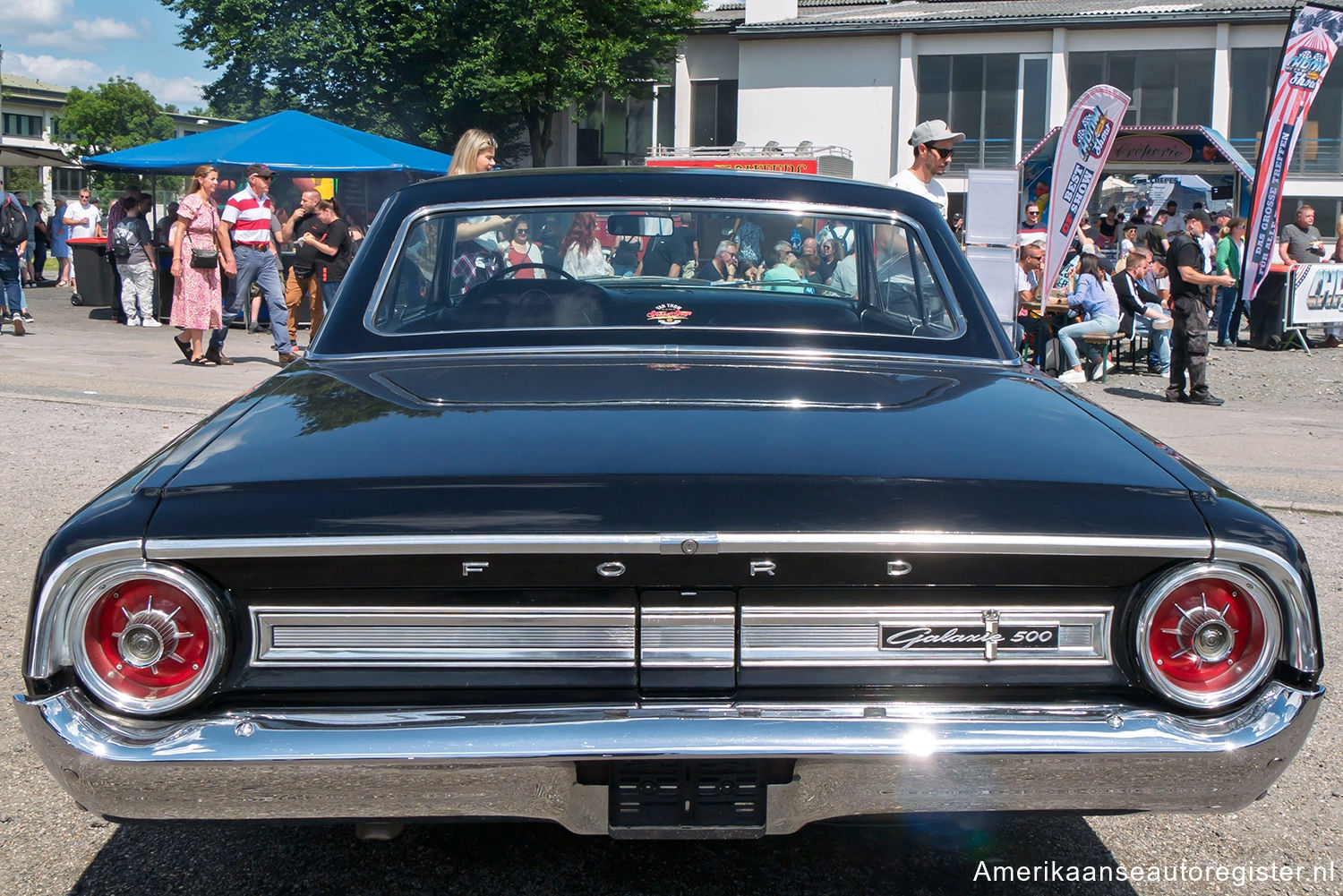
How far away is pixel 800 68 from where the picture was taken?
3797 cm

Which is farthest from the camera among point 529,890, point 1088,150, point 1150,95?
point 1150,95

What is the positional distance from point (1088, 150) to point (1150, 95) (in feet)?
82.4

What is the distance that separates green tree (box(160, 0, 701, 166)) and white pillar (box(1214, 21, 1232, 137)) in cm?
1561

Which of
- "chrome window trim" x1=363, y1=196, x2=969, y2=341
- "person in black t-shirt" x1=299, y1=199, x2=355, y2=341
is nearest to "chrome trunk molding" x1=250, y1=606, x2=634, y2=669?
"chrome window trim" x1=363, y1=196, x2=969, y2=341

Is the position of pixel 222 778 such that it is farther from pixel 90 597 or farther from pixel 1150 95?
pixel 1150 95

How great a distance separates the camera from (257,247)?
1189cm

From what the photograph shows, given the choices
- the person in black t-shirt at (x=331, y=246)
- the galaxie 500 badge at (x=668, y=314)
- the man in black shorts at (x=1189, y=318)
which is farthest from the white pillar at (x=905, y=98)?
the galaxie 500 badge at (x=668, y=314)

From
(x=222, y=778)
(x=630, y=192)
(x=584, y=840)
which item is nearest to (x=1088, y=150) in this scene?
(x=630, y=192)

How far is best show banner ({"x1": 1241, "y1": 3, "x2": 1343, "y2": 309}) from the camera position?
14.9 m

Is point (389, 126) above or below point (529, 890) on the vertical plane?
above

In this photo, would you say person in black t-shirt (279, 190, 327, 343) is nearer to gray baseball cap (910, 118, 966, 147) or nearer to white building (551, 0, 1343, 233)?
gray baseball cap (910, 118, 966, 147)

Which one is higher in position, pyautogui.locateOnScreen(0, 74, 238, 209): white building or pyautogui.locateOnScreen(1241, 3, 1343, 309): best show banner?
pyautogui.locateOnScreen(0, 74, 238, 209): white building

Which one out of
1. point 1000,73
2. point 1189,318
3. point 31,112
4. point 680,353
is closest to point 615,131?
point 1000,73

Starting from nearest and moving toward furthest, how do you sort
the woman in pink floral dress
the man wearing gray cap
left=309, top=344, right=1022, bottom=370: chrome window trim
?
1. left=309, top=344, right=1022, bottom=370: chrome window trim
2. the man wearing gray cap
3. the woman in pink floral dress
